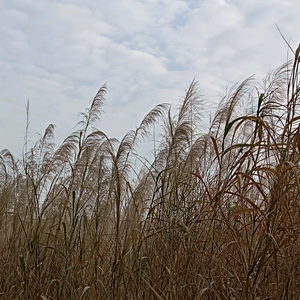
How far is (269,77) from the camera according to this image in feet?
9.05

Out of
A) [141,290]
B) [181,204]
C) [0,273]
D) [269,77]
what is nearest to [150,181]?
[181,204]

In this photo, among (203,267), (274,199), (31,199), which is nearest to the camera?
(274,199)

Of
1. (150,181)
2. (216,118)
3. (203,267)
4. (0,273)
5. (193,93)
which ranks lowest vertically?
(0,273)

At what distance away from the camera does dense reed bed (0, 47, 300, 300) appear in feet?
6.97

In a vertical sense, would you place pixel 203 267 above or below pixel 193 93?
below

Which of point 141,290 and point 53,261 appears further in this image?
point 53,261

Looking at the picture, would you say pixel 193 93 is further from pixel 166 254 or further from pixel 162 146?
pixel 166 254

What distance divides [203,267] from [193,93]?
165 cm

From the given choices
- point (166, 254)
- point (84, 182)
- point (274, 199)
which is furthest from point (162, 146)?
point (274, 199)

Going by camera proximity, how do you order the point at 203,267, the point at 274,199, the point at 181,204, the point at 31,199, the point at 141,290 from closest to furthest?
1. the point at 274,199
2. the point at 203,267
3. the point at 141,290
4. the point at 181,204
5. the point at 31,199

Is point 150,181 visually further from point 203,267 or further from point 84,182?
point 203,267

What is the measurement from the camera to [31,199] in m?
3.17

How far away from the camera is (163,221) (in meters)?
2.86

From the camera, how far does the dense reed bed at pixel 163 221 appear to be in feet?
6.97
